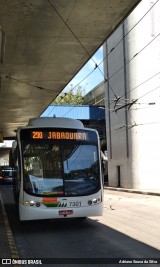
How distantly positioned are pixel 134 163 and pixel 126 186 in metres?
2.62

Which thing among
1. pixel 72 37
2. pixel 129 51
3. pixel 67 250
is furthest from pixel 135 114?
pixel 67 250

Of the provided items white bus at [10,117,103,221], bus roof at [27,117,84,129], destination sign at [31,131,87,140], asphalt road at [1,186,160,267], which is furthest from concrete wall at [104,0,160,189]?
white bus at [10,117,103,221]

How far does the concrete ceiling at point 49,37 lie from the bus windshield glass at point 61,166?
154 inches

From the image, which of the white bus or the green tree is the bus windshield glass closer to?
the white bus

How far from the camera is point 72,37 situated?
15.9 m

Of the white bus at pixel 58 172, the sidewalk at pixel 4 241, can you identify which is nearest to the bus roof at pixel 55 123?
the white bus at pixel 58 172

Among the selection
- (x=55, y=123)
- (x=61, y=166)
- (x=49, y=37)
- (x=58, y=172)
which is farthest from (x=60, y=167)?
(x=49, y=37)

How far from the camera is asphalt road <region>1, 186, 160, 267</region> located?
27.7 ft

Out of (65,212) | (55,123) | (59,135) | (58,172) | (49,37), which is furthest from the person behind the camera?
(49,37)

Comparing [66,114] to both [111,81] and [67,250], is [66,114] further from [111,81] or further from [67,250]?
[67,250]

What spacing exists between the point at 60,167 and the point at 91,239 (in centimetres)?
245

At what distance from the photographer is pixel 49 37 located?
15883 millimetres

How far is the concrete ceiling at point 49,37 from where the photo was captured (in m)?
12.8

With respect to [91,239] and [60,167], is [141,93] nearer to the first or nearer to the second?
[60,167]
